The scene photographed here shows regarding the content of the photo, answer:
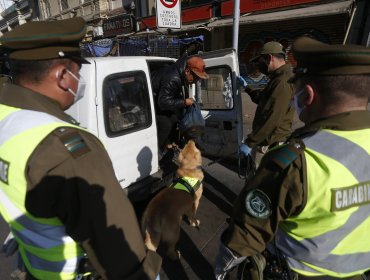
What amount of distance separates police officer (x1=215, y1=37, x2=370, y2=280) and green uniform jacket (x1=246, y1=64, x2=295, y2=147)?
70.7 inches

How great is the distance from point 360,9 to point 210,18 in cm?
633

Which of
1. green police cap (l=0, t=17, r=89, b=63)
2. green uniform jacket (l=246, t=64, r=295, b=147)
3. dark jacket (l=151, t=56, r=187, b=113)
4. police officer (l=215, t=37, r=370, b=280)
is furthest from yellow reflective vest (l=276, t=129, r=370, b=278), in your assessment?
dark jacket (l=151, t=56, r=187, b=113)

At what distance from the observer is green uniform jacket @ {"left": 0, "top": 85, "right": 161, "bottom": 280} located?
34.8 inches

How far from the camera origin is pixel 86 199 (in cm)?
90

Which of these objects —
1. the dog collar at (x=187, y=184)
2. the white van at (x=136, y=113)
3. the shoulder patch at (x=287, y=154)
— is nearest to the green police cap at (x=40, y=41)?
the shoulder patch at (x=287, y=154)

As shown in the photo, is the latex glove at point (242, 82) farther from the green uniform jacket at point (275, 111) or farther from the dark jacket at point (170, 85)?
the dark jacket at point (170, 85)

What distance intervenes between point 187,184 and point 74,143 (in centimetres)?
235

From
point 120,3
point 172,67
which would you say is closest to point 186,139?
point 172,67

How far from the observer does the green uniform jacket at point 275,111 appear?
2992mm

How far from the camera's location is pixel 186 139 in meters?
4.03

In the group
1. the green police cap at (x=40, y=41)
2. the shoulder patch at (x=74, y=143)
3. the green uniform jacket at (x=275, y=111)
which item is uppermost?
the green police cap at (x=40, y=41)

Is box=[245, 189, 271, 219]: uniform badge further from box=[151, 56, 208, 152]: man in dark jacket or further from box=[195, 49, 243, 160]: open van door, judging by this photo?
box=[195, 49, 243, 160]: open van door

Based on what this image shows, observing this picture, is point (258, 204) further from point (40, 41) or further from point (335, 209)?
point (40, 41)

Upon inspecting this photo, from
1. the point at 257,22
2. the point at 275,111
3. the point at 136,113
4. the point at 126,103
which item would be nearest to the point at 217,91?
the point at 275,111
